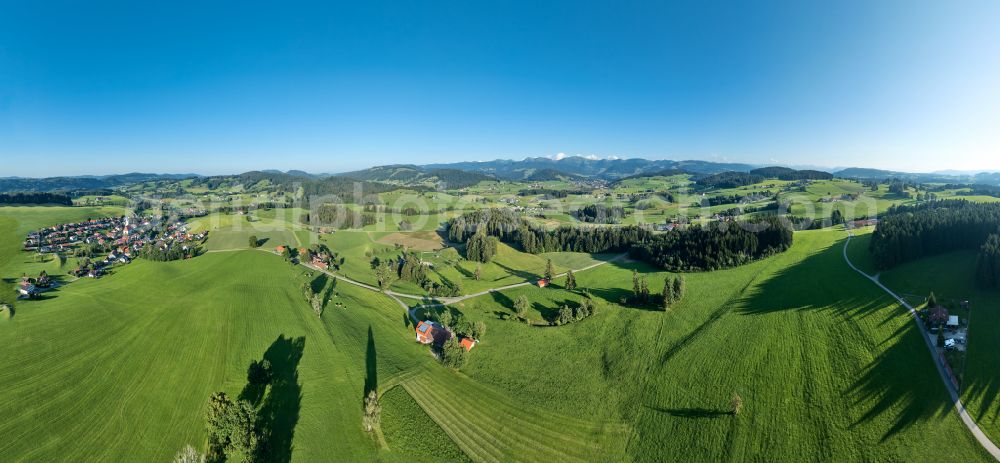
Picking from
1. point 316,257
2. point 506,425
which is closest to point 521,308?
point 506,425

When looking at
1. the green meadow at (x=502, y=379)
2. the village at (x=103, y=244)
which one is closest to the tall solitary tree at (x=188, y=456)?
the green meadow at (x=502, y=379)

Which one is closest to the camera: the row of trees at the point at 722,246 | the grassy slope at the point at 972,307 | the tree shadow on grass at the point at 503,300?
the grassy slope at the point at 972,307

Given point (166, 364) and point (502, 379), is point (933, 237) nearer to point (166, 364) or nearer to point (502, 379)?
point (502, 379)

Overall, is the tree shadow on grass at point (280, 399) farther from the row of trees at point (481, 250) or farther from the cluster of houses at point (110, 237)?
the cluster of houses at point (110, 237)

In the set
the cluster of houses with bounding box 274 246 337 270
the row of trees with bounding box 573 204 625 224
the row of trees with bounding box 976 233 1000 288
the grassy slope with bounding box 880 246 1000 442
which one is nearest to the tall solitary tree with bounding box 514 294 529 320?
the grassy slope with bounding box 880 246 1000 442

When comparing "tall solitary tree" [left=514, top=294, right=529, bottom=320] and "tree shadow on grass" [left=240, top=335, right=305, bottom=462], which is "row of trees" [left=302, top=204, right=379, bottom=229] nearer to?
"tall solitary tree" [left=514, top=294, right=529, bottom=320]
